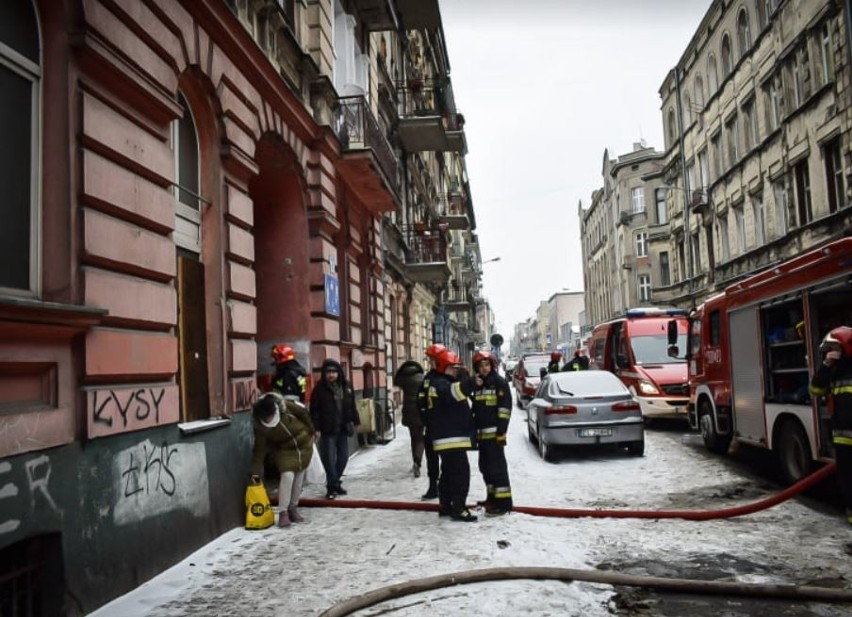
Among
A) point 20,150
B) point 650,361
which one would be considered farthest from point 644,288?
point 20,150

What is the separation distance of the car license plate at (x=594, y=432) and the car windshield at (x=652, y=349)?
209 inches

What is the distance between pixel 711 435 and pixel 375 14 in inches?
427

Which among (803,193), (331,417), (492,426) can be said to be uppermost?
(803,193)

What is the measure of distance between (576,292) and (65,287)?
108 meters

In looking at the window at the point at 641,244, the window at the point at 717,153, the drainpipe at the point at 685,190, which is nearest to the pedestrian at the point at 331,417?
the window at the point at 717,153

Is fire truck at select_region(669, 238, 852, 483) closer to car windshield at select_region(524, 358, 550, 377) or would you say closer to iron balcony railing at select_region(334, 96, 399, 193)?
iron balcony railing at select_region(334, 96, 399, 193)

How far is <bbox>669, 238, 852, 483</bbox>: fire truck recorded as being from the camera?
724 cm

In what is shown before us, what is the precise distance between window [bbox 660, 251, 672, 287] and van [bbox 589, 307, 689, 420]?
96.5 feet

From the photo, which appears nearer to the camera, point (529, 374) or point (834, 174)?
point (834, 174)

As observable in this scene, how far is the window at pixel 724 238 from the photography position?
1182 inches

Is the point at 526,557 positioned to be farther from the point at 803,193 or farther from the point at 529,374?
the point at 803,193

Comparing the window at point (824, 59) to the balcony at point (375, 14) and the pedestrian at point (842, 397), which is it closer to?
the balcony at point (375, 14)

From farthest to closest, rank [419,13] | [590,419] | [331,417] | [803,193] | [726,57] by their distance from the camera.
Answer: [726,57] < [803,193] < [419,13] < [590,419] < [331,417]

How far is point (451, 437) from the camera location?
725cm
